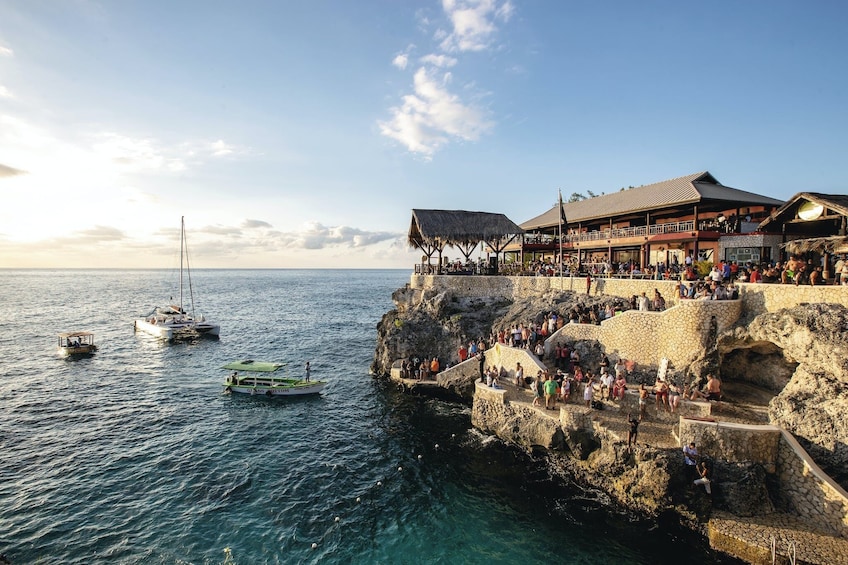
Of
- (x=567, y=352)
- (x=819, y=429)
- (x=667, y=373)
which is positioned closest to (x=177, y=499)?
(x=567, y=352)

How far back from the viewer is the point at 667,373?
18.9 m

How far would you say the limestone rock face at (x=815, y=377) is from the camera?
13.1 m

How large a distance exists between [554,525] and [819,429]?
915cm

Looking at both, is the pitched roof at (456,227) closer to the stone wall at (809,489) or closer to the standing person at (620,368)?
the standing person at (620,368)

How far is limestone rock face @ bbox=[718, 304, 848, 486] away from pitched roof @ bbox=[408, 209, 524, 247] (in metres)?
19.4

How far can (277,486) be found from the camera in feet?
53.2

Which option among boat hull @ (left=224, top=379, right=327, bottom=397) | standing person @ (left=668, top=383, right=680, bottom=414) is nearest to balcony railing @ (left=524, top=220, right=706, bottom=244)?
standing person @ (left=668, top=383, right=680, bottom=414)

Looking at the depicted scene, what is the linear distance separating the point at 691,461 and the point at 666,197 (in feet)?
64.2

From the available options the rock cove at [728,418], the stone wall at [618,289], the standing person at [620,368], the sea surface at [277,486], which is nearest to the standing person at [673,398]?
the rock cove at [728,418]

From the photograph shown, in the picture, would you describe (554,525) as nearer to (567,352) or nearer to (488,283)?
(567,352)

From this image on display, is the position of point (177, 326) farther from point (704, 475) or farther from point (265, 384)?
point (704, 475)

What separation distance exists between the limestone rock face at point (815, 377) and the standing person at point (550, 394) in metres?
7.61

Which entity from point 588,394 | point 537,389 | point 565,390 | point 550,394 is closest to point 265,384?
point 537,389

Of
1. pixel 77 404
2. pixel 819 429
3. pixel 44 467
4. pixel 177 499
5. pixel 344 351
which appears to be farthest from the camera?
pixel 344 351
